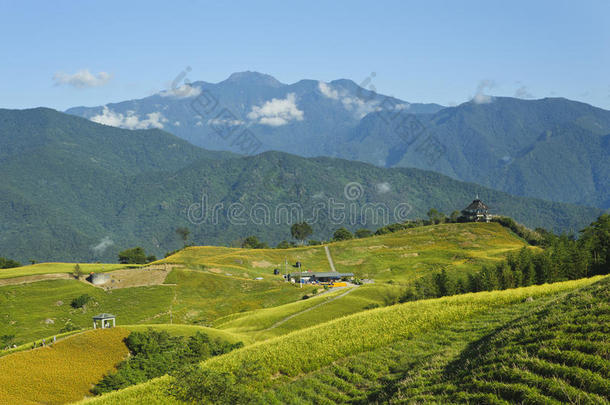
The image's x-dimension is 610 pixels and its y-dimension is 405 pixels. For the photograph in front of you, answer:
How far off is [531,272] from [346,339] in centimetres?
5903

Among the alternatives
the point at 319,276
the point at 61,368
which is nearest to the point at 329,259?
the point at 319,276

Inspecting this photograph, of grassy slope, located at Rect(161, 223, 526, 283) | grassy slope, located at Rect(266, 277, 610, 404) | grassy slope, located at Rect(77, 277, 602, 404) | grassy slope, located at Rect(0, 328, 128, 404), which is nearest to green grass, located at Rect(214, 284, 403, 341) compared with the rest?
grassy slope, located at Rect(0, 328, 128, 404)

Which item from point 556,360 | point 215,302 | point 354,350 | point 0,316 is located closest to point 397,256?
point 215,302

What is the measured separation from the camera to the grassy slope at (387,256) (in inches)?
6206

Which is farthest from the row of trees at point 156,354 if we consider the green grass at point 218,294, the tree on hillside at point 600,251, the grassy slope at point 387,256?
the grassy slope at point 387,256

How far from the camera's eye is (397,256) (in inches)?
6900

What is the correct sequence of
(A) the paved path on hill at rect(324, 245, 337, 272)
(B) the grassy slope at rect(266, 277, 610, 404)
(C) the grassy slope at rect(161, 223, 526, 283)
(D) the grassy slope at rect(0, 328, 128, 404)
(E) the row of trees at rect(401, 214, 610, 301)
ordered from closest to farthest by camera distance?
(B) the grassy slope at rect(266, 277, 610, 404), (D) the grassy slope at rect(0, 328, 128, 404), (E) the row of trees at rect(401, 214, 610, 301), (C) the grassy slope at rect(161, 223, 526, 283), (A) the paved path on hill at rect(324, 245, 337, 272)

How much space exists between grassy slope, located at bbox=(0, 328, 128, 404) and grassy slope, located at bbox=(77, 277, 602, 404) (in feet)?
37.5

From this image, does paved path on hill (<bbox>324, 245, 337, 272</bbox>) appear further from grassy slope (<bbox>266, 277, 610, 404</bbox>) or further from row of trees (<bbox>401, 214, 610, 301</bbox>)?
grassy slope (<bbox>266, 277, 610, 404</bbox>)

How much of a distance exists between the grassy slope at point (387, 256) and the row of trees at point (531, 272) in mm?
50498

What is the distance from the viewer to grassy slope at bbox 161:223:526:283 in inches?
6206

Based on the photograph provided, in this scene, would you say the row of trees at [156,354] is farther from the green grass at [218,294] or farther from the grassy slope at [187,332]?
the green grass at [218,294]

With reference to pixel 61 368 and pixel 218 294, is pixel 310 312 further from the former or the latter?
pixel 218 294

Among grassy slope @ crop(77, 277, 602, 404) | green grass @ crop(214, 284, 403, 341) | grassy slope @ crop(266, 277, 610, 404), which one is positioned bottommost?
green grass @ crop(214, 284, 403, 341)
